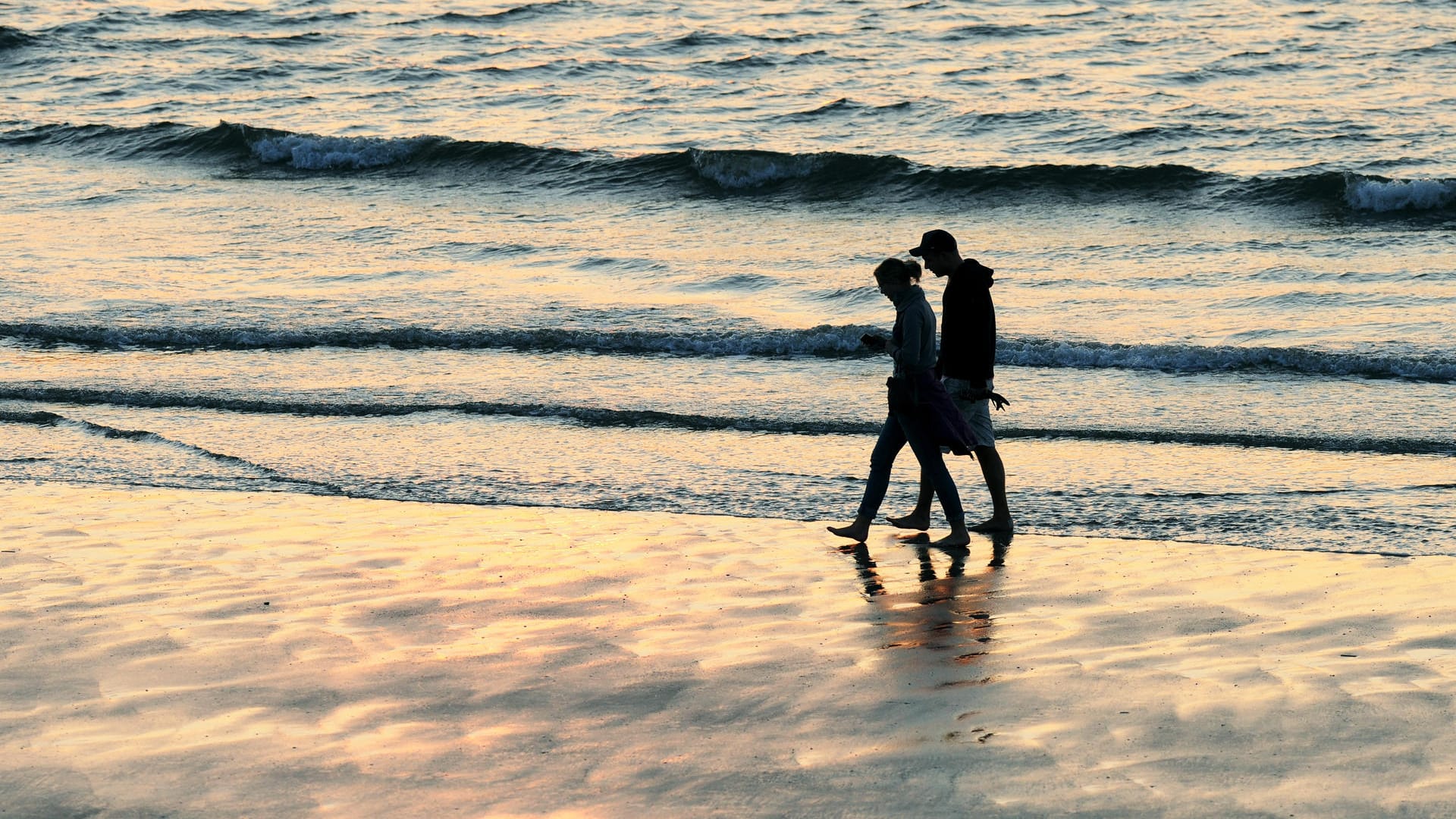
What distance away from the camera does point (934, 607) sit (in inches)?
249

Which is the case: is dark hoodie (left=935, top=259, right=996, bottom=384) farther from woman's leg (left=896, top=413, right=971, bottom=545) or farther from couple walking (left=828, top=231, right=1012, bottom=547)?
woman's leg (left=896, top=413, right=971, bottom=545)

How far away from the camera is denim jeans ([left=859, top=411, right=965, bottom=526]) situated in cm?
745

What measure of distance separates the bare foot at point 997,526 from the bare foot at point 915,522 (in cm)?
27

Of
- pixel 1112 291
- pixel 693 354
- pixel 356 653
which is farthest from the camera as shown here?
pixel 1112 291

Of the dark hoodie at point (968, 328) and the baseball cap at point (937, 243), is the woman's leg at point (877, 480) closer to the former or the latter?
the dark hoodie at point (968, 328)

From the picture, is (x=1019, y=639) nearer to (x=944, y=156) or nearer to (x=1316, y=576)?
(x=1316, y=576)

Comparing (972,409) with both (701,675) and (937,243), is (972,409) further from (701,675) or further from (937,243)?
(701,675)

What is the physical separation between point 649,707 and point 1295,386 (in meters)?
8.17

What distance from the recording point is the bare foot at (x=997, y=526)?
25.5 feet

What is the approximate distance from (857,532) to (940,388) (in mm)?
817

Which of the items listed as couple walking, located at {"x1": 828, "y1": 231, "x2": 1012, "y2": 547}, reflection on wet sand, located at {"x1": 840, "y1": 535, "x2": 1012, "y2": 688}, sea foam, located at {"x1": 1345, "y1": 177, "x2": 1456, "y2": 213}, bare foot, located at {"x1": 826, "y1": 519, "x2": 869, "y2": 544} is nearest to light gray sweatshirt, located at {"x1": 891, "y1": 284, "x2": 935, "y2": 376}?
couple walking, located at {"x1": 828, "y1": 231, "x2": 1012, "y2": 547}

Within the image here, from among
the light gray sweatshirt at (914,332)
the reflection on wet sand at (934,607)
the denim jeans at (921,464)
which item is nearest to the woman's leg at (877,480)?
the denim jeans at (921,464)

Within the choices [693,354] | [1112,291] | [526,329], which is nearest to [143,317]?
[526,329]

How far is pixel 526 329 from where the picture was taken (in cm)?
1409
